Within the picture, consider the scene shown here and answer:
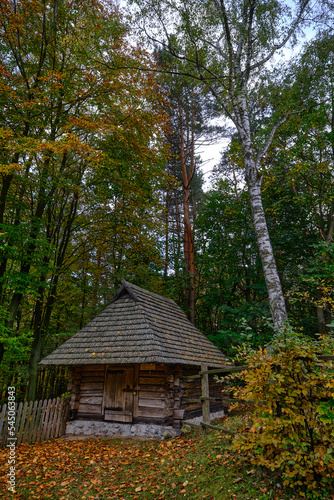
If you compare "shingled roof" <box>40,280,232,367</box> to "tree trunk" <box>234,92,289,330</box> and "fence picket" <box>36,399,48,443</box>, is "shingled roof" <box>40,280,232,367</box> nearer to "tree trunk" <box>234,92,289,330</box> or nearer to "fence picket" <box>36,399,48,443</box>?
"fence picket" <box>36,399,48,443</box>

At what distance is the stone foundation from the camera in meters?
8.04

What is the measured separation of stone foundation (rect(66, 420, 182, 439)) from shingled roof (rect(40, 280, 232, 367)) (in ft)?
6.56

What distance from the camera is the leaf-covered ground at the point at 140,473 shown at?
12.8ft

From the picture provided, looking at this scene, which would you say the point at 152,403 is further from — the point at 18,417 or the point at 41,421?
the point at 18,417

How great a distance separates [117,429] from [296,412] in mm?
7032

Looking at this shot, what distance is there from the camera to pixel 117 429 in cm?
862

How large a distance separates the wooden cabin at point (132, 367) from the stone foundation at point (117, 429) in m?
0.14

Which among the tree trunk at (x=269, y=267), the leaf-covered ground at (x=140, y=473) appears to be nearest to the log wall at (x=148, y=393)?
the leaf-covered ground at (x=140, y=473)

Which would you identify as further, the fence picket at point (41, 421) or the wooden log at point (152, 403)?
the wooden log at point (152, 403)

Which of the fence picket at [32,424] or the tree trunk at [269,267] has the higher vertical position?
the tree trunk at [269,267]

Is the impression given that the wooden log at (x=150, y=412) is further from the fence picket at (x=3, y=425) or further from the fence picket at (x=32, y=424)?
the fence picket at (x=3, y=425)

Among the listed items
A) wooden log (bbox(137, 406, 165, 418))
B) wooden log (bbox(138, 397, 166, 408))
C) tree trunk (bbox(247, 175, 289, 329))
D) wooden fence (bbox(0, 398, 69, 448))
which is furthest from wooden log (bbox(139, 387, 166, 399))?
tree trunk (bbox(247, 175, 289, 329))

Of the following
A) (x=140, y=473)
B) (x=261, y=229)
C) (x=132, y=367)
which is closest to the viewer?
(x=140, y=473)

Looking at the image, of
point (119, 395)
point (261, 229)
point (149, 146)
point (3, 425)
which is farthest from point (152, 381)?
point (149, 146)
